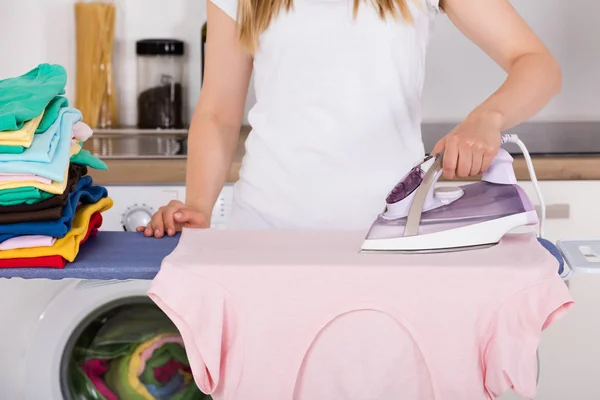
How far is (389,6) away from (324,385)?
23.4 inches

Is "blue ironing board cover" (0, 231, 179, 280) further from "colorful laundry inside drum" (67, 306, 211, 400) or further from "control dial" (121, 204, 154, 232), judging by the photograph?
"control dial" (121, 204, 154, 232)

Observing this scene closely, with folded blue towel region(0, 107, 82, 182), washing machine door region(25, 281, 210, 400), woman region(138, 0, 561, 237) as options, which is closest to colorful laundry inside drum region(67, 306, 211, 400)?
washing machine door region(25, 281, 210, 400)

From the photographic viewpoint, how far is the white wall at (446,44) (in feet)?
8.32

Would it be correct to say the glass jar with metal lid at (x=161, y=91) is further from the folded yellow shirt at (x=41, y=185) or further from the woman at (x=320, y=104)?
the folded yellow shirt at (x=41, y=185)

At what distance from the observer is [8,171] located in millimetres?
1071

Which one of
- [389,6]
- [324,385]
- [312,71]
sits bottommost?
[324,385]

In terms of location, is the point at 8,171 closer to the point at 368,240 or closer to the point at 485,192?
the point at 368,240

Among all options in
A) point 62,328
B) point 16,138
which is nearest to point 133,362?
point 62,328

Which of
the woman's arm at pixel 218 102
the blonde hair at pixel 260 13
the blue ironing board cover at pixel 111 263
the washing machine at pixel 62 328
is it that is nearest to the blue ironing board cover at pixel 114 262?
the blue ironing board cover at pixel 111 263

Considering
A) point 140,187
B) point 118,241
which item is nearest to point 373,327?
point 118,241

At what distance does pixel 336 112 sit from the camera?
1.38 m

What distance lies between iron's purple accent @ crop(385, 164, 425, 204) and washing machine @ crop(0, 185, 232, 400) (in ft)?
2.66

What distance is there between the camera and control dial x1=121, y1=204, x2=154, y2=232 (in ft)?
6.61

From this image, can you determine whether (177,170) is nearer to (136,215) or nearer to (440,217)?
(136,215)
